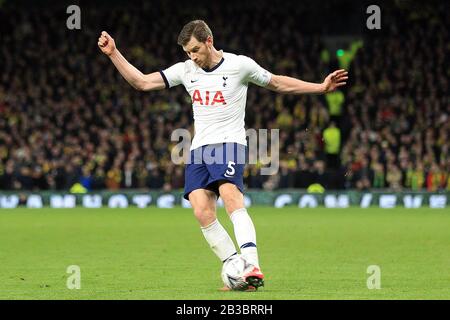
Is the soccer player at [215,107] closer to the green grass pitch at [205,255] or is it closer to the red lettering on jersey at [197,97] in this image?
the red lettering on jersey at [197,97]

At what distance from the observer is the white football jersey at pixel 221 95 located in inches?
397

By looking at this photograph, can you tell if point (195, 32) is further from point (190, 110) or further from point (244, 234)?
point (190, 110)

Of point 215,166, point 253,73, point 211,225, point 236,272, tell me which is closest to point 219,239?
point 211,225

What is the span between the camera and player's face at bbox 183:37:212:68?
9906 millimetres

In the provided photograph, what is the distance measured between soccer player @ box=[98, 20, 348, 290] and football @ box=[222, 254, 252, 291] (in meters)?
0.16

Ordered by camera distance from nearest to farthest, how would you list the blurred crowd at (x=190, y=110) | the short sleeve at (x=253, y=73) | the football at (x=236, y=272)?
the football at (x=236, y=272)
the short sleeve at (x=253, y=73)
the blurred crowd at (x=190, y=110)

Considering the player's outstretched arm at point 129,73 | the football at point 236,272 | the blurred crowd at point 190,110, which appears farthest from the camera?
the blurred crowd at point 190,110

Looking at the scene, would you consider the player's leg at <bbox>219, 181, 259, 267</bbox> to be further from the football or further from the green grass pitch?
the green grass pitch

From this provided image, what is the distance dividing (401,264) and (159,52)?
2422 centimetres

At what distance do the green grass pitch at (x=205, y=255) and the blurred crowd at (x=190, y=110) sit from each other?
4.21 meters

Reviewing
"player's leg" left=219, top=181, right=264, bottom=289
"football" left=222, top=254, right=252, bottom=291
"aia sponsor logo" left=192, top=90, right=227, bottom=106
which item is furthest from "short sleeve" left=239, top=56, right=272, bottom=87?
"football" left=222, top=254, right=252, bottom=291

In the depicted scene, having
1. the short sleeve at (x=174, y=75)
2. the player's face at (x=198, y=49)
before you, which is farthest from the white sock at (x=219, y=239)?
the player's face at (x=198, y=49)

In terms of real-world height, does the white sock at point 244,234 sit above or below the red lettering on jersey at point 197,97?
below

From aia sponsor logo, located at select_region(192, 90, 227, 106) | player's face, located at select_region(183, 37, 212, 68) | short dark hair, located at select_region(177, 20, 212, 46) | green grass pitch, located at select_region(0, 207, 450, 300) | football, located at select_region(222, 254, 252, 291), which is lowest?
green grass pitch, located at select_region(0, 207, 450, 300)
